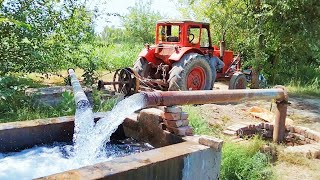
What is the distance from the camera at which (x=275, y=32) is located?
898cm

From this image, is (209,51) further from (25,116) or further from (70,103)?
(25,116)

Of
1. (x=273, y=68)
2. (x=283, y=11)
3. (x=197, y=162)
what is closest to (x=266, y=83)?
(x=273, y=68)

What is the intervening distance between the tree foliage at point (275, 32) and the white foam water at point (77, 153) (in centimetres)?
615

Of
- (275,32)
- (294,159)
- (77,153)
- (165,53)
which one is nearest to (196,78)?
(165,53)

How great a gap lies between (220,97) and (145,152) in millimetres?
1216

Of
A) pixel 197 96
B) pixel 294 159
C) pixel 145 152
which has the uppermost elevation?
pixel 197 96

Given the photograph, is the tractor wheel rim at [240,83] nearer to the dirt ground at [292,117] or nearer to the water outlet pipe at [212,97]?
the dirt ground at [292,117]

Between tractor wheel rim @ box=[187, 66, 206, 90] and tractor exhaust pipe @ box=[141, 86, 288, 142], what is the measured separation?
3051 millimetres

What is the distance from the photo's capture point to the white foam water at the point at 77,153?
9.91 feet

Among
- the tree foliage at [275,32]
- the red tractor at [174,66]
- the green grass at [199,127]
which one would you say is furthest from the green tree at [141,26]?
the green grass at [199,127]

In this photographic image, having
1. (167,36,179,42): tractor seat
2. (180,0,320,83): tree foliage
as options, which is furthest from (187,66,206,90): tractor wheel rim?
(180,0,320,83): tree foliage

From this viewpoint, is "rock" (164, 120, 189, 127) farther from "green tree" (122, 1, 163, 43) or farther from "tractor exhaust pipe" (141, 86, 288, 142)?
"green tree" (122, 1, 163, 43)

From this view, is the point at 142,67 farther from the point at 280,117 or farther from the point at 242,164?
the point at 242,164

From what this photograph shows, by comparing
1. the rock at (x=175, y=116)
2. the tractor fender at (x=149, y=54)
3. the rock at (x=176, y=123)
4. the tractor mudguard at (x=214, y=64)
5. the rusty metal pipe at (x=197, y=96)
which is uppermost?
the tractor fender at (x=149, y=54)
